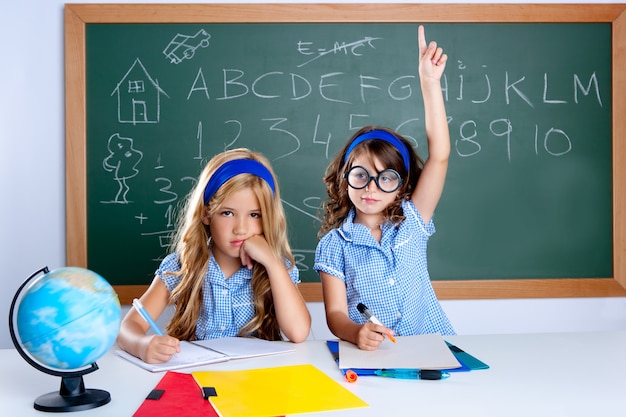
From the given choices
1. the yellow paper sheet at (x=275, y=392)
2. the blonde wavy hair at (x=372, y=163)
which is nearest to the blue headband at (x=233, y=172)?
the blonde wavy hair at (x=372, y=163)

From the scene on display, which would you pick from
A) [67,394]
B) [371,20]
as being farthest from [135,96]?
[67,394]

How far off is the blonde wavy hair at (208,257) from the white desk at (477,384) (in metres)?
0.30

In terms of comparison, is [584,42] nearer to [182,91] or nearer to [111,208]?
[182,91]

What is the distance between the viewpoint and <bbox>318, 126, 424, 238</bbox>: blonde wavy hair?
199 centimetres

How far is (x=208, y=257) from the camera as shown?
76.1 inches

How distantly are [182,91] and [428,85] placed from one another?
4.74ft

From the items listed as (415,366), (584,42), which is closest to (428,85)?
(415,366)

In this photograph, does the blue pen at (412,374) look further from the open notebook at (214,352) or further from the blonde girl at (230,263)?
the blonde girl at (230,263)

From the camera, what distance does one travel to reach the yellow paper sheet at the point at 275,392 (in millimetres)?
1110

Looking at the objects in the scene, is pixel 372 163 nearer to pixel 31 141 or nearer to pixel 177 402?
pixel 177 402

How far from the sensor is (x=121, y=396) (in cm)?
120

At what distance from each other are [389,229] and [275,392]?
892 millimetres

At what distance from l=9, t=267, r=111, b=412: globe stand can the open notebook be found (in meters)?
0.20

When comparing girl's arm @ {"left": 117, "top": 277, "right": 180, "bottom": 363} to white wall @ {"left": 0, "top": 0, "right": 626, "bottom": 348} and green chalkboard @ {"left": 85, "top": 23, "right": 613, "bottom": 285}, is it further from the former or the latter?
white wall @ {"left": 0, "top": 0, "right": 626, "bottom": 348}
